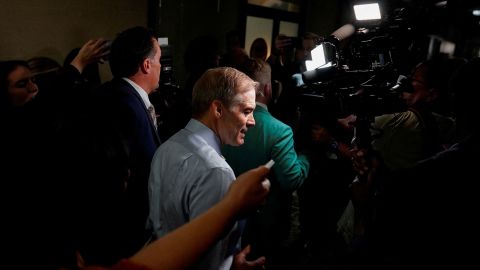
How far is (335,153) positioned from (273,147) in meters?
0.77

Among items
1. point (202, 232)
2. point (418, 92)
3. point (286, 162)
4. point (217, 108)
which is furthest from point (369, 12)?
point (202, 232)

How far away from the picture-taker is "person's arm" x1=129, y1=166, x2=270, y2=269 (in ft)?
2.44

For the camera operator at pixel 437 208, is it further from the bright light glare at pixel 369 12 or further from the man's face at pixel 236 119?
the bright light glare at pixel 369 12

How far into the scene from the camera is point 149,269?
2.35 feet

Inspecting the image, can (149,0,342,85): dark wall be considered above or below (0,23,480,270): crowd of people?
above

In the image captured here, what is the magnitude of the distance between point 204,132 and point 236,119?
142 mm

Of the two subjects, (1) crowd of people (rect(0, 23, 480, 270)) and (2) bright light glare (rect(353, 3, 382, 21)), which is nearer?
(1) crowd of people (rect(0, 23, 480, 270))

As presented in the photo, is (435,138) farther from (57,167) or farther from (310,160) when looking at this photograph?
(57,167)

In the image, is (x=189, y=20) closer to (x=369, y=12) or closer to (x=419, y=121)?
(x=369, y=12)

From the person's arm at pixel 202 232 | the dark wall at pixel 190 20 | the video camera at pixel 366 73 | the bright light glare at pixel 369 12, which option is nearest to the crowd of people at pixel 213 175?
the person's arm at pixel 202 232

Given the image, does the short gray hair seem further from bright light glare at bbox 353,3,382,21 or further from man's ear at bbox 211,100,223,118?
bright light glare at bbox 353,3,382,21

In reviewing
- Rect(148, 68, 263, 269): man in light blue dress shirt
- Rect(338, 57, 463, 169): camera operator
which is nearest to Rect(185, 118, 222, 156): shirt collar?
Rect(148, 68, 263, 269): man in light blue dress shirt

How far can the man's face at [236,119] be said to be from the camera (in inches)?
54.6

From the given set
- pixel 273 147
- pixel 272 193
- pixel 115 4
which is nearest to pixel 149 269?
pixel 273 147
